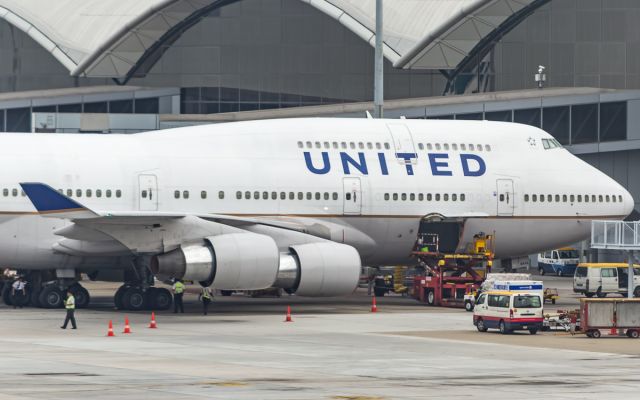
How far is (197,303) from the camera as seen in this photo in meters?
52.4

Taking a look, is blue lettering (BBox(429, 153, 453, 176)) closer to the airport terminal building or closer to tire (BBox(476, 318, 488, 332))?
tire (BBox(476, 318, 488, 332))

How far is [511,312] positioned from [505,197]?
1079 centimetres

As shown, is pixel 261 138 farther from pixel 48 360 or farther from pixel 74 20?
pixel 74 20

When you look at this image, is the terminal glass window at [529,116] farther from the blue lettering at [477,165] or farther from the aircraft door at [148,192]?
the aircraft door at [148,192]

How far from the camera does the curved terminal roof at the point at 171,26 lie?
8062cm

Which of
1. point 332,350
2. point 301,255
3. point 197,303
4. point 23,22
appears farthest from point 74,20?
point 332,350

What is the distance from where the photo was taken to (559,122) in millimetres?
76688

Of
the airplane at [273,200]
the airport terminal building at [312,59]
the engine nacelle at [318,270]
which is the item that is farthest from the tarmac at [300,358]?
the airport terminal building at [312,59]

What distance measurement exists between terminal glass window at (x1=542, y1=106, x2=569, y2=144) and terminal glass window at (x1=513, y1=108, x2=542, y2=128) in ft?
1.85

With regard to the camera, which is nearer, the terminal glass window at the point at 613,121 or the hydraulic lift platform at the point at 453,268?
the hydraulic lift platform at the point at 453,268

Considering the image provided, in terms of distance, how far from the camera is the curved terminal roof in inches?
3174

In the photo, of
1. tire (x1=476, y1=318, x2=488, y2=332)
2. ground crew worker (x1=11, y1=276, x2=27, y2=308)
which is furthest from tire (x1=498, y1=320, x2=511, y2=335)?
ground crew worker (x1=11, y1=276, x2=27, y2=308)

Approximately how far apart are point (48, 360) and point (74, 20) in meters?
58.5

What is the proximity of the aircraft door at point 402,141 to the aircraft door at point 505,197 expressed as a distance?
3457mm
